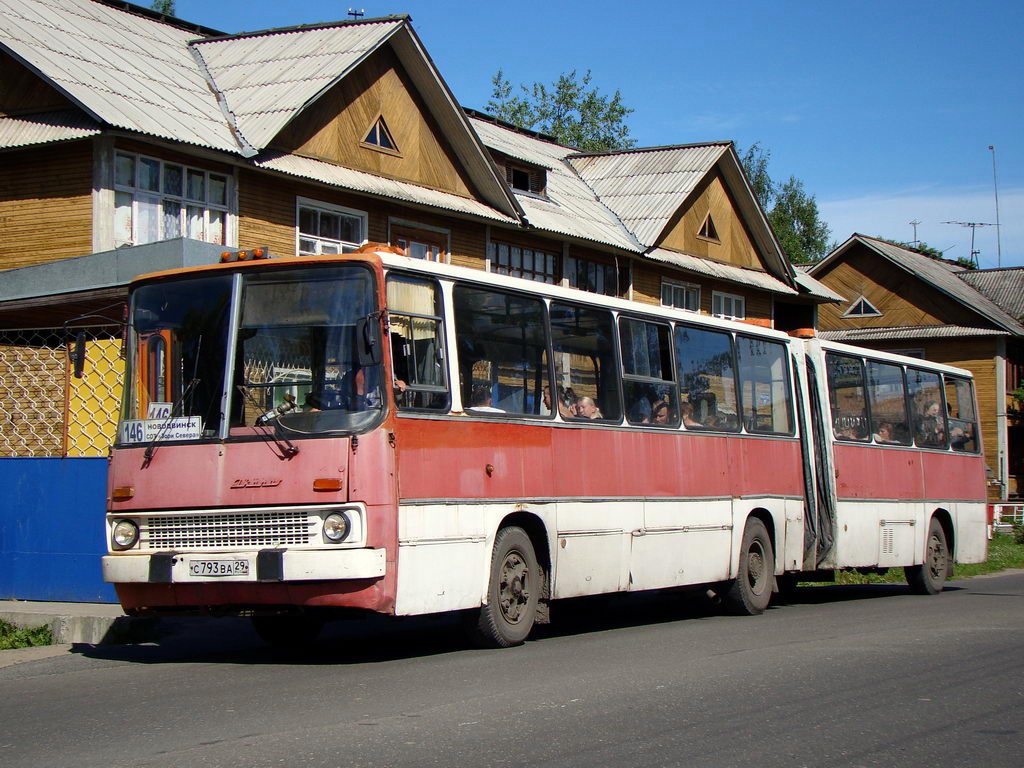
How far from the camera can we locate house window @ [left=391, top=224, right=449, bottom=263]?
78.1ft

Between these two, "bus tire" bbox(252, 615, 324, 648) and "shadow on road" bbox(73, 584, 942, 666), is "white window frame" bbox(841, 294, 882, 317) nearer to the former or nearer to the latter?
"shadow on road" bbox(73, 584, 942, 666)

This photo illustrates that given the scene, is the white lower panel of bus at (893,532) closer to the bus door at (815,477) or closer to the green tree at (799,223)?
the bus door at (815,477)

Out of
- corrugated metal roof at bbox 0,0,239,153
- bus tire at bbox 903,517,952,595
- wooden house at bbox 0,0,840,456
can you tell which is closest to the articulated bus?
wooden house at bbox 0,0,840,456

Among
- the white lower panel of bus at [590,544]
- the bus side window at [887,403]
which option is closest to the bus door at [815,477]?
the white lower panel of bus at [590,544]

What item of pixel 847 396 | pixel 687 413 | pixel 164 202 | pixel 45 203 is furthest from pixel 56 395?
pixel 847 396

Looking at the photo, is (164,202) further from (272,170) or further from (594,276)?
(594,276)

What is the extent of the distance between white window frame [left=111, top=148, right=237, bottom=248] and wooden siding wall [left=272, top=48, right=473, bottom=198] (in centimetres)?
139

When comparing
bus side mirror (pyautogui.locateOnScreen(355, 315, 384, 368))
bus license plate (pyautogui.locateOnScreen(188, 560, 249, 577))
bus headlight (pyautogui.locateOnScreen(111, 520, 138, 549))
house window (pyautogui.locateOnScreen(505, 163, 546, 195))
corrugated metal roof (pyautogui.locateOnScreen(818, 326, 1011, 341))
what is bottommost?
bus license plate (pyautogui.locateOnScreen(188, 560, 249, 577))

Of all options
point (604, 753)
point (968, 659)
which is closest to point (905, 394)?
point (968, 659)

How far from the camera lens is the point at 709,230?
33.3 metres

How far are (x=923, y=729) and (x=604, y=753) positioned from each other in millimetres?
1941

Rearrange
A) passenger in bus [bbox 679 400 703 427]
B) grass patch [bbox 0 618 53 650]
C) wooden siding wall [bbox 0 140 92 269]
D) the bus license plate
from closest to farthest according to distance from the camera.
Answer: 1. the bus license plate
2. grass patch [bbox 0 618 53 650]
3. passenger in bus [bbox 679 400 703 427]
4. wooden siding wall [bbox 0 140 92 269]

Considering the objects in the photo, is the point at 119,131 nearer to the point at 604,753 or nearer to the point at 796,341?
the point at 796,341

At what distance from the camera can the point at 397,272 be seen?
9594 millimetres
